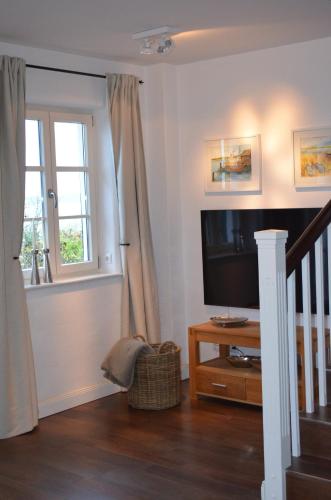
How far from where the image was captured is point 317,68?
4.82 meters

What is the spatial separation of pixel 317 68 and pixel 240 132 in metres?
0.75

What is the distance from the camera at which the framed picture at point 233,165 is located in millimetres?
5168


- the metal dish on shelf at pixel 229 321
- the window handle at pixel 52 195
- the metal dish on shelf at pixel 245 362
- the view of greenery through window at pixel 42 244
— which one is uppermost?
the window handle at pixel 52 195

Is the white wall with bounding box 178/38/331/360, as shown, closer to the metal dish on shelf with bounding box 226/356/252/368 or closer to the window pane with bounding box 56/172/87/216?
the metal dish on shelf with bounding box 226/356/252/368

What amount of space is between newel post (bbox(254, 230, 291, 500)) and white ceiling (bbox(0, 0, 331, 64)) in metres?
1.69

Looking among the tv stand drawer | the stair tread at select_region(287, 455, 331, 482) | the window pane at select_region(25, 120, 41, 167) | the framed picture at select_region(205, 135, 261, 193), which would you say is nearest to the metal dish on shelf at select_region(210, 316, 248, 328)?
the tv stand drawer

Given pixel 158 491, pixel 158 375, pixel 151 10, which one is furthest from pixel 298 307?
pixel 151 10

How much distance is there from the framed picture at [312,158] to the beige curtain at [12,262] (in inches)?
75.3

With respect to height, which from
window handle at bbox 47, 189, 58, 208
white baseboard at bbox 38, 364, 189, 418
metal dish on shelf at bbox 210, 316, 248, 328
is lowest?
white baseboard at bbox 38, 364, 189, 418

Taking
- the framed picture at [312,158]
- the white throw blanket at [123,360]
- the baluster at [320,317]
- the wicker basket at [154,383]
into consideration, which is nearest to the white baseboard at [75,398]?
the white throw blanket at [123,360]

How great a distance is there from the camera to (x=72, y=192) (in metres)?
5.21

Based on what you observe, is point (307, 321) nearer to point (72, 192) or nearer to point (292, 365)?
point (292, 365)

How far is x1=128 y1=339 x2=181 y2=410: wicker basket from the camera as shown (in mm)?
4844

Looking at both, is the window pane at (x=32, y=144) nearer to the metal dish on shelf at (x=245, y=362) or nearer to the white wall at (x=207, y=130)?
the white wall at (x=207, y=130)
